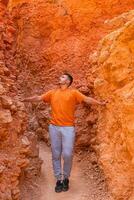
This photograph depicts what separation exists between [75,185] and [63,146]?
80 centimetres

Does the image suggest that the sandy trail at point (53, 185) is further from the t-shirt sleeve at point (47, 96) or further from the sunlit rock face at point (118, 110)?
the t-shirt sleeve at point (47, 96)

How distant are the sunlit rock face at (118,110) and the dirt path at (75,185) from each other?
0.33 meters

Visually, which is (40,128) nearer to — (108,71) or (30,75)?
(30,75)

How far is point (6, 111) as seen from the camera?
22.5 ft

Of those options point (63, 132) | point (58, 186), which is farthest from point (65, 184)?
point (63, 132)

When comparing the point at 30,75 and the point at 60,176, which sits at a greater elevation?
the point at 30,75

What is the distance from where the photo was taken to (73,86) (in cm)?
905

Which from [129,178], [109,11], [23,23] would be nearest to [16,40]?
[23,23]

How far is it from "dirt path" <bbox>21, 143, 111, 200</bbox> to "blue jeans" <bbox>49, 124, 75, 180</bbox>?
304 mm

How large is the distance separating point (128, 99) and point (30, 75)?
12.5 feet

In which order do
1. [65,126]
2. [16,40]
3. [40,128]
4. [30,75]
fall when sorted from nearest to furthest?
[65,126] < [40,128] < [30,75] < [16,40]

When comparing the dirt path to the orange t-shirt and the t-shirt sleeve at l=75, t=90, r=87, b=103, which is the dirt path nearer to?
the orange t-shirt

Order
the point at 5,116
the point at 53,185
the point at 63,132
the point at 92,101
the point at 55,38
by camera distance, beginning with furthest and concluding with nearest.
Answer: the point at 55,38, the point at 53,185, the point at 92,101, the point at 63,132, the point at 5,116

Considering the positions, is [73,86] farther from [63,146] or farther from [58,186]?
[58,186]
